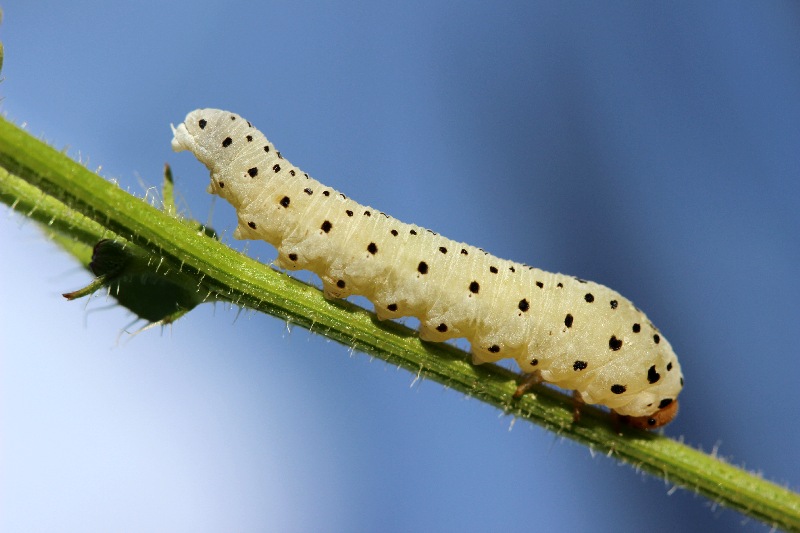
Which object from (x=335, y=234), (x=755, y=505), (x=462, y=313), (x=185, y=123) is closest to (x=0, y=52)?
(x=185, y=123)

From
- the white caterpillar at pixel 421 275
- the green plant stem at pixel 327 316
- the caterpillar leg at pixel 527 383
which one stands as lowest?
the green plant stem at pixel 327 316

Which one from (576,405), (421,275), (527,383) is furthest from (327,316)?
(576,405)

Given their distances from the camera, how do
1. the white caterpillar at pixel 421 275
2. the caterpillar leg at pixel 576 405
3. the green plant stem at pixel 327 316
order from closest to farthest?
the green plant stem at pixel 327 316, the white caterpillar at pixel 421 275, the caterpillar leg at pixel 576 405

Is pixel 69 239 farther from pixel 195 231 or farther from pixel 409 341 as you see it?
pixel 409 341

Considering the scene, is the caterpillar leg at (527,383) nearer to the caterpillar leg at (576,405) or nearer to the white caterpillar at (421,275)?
the white caterpillar at (421,275)

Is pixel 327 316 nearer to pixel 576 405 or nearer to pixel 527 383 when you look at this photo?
pixel 527 383

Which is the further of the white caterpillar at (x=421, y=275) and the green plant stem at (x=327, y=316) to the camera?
the white caterpillar at (x=421, y=275)

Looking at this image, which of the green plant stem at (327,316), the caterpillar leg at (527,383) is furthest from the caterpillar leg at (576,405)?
the caterpillar leg at (527,383)
